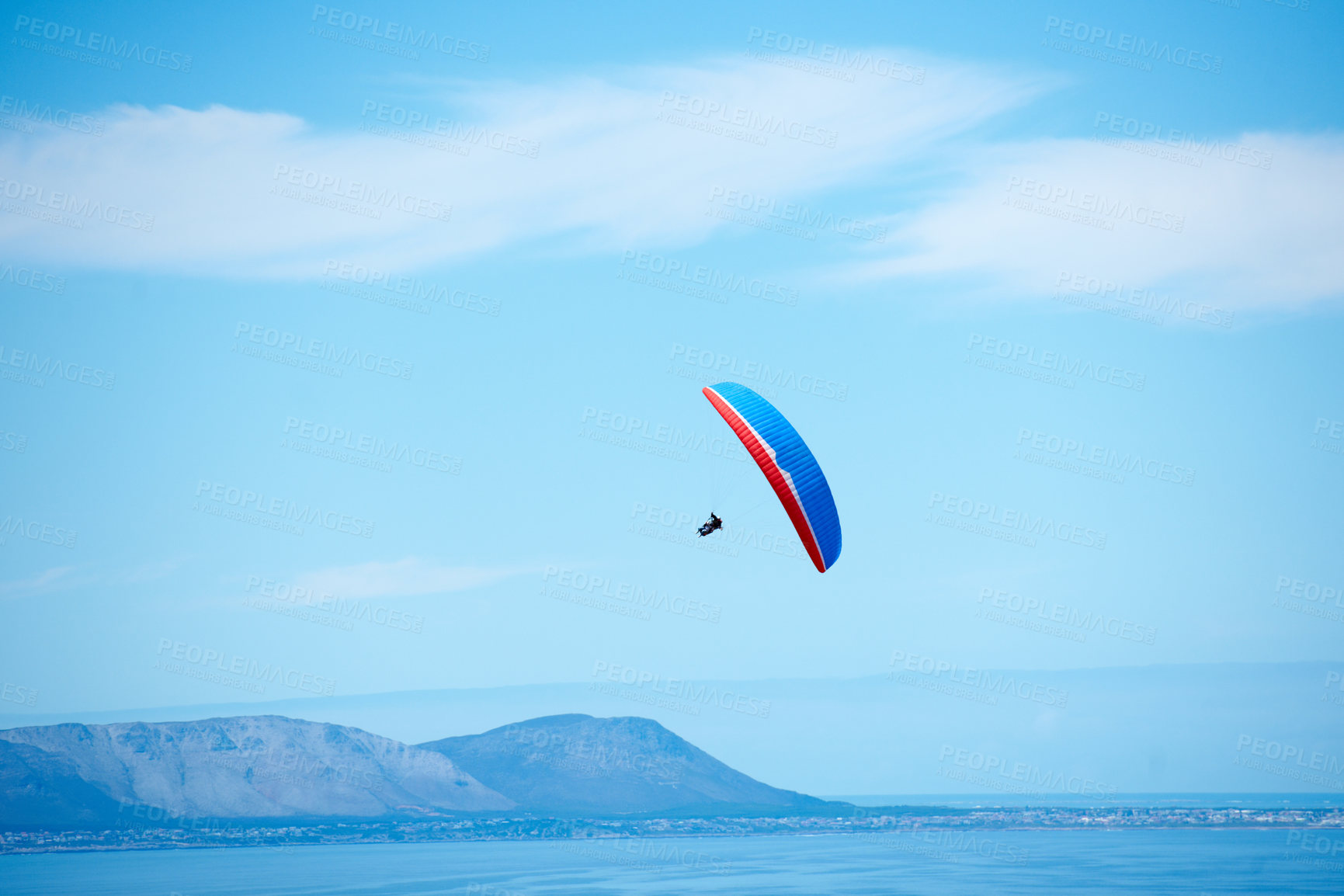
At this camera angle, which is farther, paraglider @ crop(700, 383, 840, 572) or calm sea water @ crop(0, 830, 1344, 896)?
calm sea water @ crop(0, 830, 1344, 896)

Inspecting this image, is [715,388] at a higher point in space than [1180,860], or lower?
higher

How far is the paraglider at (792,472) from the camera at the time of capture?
41.3 m

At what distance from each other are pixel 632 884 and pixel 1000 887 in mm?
45390

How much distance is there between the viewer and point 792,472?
4138cm

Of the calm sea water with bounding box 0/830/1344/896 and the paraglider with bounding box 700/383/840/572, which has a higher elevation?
the paraglider with bounding box 700/383/840/572

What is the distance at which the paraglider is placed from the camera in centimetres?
4128

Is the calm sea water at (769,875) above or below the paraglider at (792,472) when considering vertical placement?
below

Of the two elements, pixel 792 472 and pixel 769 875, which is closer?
pixel 792 472

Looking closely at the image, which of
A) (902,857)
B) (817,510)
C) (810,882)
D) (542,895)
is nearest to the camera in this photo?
(817,510)

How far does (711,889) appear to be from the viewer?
134 m

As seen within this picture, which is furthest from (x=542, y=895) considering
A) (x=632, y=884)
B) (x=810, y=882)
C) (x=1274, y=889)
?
(x=1274, y=889)

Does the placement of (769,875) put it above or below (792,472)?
below

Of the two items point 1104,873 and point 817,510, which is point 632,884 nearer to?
point 1104,873

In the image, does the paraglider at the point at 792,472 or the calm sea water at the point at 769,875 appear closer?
the paraglider at the point at 792,472
